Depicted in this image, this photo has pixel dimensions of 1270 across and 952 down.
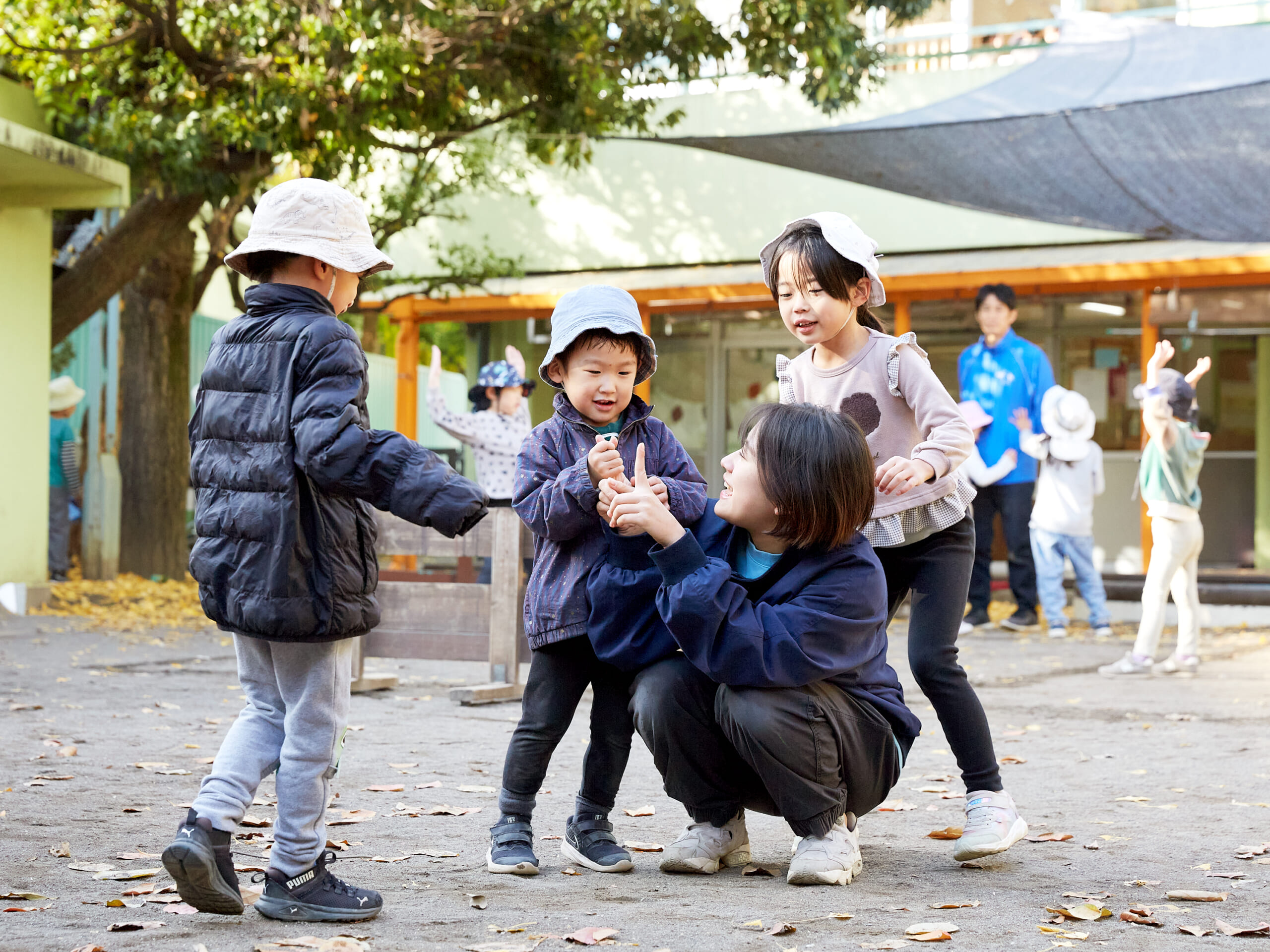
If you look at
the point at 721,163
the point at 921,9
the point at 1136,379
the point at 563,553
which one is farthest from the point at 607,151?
the point at 563,553

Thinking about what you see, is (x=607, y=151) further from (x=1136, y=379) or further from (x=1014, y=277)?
(x=1136, y=379)

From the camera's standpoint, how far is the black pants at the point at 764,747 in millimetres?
3043

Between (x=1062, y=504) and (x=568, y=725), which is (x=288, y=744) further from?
(x=1062, y=504)

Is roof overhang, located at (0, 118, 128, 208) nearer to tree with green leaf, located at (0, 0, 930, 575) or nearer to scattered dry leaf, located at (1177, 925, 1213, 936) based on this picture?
tree with green leaf, located at (0, 0, 930, 575)

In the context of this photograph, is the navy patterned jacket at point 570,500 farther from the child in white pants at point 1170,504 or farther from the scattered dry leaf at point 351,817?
the child in white pants at point 1170,504

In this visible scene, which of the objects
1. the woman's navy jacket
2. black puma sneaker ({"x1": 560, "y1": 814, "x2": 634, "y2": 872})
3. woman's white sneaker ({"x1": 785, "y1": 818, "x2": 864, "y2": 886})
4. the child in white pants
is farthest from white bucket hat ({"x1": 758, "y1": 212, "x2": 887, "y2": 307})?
the child in white pants

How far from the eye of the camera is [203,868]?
263cm

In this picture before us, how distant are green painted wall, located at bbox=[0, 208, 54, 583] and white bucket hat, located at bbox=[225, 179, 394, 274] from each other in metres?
8.02

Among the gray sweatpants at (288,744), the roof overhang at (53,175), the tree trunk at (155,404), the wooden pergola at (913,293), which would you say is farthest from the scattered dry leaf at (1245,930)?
the tree trunk at (155,404)

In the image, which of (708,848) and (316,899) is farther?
(708,848)

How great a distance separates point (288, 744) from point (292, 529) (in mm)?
443

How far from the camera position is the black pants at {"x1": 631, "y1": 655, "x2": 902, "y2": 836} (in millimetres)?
3043

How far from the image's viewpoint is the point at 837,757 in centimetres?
311

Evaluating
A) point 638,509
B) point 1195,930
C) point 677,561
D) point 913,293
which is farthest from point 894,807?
point 913,293
